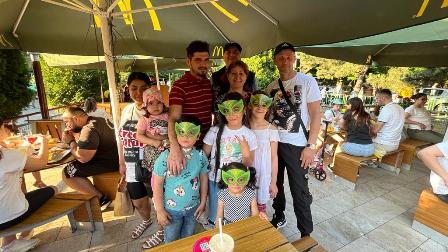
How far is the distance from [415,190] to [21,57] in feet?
32.3

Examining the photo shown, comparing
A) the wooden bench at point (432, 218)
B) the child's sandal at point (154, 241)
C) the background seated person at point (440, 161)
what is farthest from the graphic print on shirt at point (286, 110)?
the wooden bench at point (432, 218)

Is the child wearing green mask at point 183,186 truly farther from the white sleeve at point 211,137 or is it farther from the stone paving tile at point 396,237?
the stone paving tile at point 396,237

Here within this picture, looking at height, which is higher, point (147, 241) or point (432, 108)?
point (432, 108)

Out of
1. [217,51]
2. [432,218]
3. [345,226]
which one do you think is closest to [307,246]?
[345,226]

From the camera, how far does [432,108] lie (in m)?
10.3

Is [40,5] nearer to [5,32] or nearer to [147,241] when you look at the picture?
[5,32]

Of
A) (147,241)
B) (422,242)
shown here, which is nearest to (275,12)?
(147,241)

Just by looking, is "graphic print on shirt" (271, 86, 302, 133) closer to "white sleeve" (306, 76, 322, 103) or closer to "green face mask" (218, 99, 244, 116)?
"white sleeve" (306, 76, 322, 103)

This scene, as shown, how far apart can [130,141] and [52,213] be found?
1.08 m

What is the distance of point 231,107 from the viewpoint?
1.96 metres

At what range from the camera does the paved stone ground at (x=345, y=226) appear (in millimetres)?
2752

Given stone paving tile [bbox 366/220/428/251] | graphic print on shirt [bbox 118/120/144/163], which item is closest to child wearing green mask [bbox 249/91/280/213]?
graphic print on shirt [bbox 118/120/144/163]

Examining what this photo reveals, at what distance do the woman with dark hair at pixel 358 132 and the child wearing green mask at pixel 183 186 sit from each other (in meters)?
3.23

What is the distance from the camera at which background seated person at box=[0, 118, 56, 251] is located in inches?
84.4
